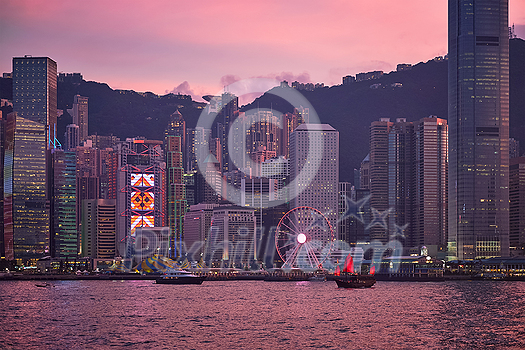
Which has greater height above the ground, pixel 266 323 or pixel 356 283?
pixel 266 323

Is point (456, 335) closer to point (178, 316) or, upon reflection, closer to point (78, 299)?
point (178, 316)

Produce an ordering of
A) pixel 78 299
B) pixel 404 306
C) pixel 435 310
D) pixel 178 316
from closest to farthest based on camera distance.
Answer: pixel 178 316 → pixel 435 310 → pixel 404 306 → pixel 78 299

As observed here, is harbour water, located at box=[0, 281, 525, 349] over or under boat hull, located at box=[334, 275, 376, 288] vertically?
over

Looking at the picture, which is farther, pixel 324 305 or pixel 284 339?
pixel 324 305

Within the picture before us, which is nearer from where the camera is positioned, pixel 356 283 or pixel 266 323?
pixel 266 323

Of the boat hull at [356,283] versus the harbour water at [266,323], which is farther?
the boat hull at [356,283]

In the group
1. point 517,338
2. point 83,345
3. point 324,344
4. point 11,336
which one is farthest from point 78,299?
point 517,338

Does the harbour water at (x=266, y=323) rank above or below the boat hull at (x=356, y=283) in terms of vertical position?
above

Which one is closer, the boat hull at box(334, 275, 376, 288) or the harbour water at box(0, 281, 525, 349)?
the harbour water at box(0, 281, 525, 349)
